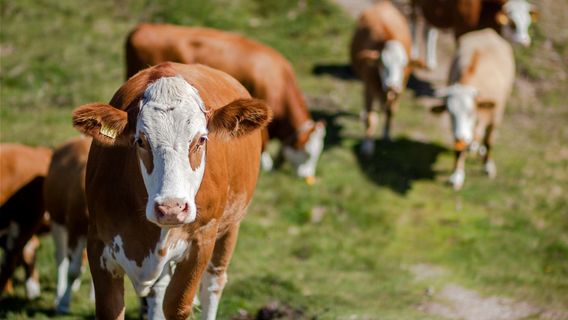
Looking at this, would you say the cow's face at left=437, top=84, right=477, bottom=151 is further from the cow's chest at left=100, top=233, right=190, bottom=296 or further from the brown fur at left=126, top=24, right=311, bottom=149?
the cow's chest at left=100, top=233, right=190, bottom=296

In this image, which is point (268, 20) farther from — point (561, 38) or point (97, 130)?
point (97, 130)

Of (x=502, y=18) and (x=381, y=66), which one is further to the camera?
(x=502, y=18)

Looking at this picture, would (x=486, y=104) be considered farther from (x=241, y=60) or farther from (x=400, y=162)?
(x=241, y=60)

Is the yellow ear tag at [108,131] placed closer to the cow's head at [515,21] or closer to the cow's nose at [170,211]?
the cow's nose at [170,211]

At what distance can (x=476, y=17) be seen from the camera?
19.0 meters

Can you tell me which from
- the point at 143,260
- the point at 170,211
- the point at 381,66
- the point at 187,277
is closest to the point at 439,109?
the point at 381,66

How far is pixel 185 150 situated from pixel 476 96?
10.5m

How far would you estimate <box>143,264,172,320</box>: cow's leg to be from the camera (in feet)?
20.8

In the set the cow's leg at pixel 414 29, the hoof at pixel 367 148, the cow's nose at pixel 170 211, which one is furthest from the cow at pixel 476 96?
the cow's nose at pixel 170 211

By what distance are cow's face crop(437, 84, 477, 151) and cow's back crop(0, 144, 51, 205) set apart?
7.32m

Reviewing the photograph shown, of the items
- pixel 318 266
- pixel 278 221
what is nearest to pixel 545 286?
pixel 318 266

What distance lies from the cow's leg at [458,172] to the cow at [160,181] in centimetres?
890

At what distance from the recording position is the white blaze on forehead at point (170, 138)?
205 inches

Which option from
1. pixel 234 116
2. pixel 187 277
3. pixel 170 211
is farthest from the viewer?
pixel 187 277
